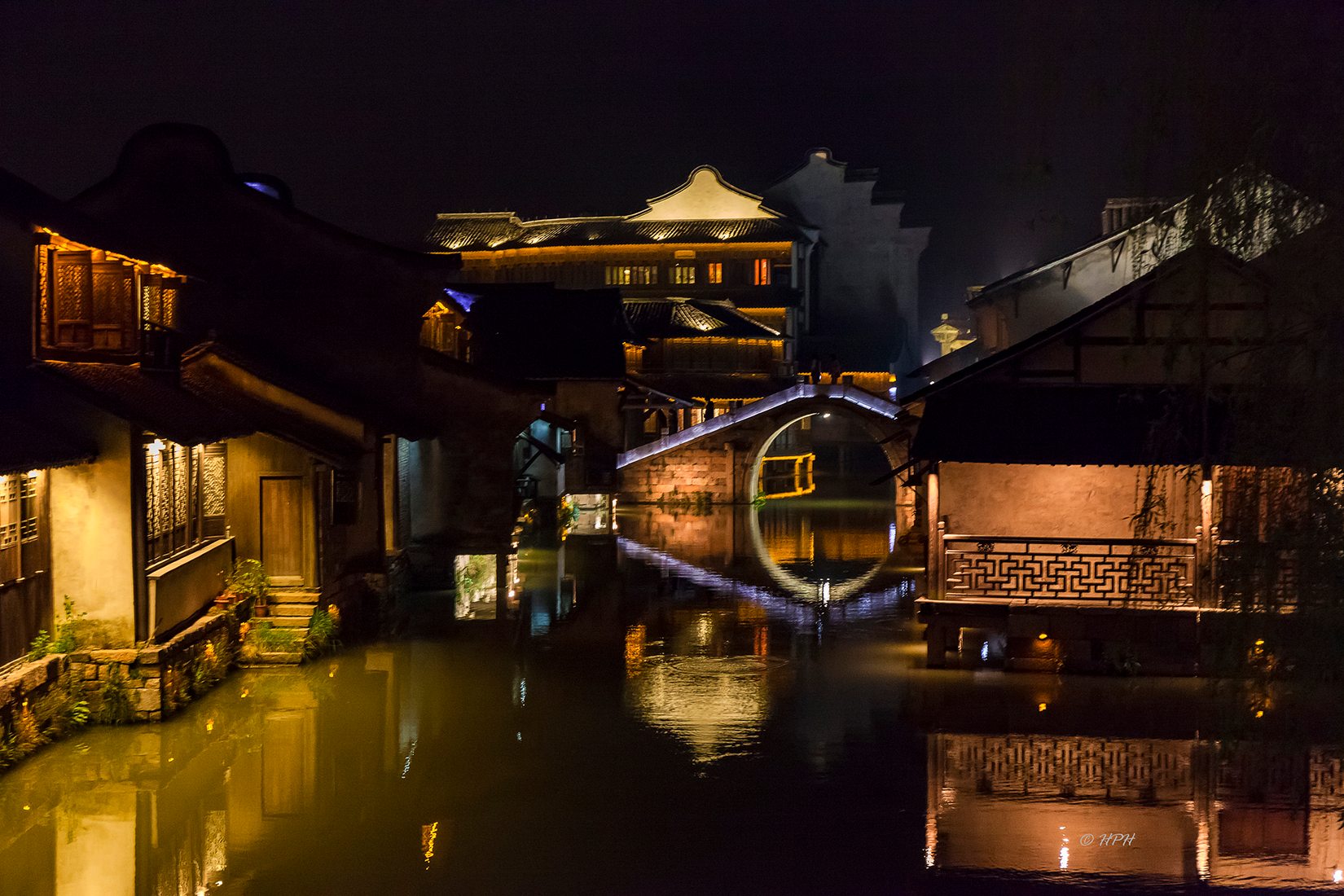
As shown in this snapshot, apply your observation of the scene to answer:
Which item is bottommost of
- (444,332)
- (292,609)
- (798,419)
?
(292,609)

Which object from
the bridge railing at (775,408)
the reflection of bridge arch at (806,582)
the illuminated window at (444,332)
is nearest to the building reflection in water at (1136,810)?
the reflection of bridge arch at (806,582)

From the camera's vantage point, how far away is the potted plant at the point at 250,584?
1902cm

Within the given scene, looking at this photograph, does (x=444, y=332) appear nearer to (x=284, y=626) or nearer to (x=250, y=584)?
(x=250, y=584)

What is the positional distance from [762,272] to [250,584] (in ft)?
152

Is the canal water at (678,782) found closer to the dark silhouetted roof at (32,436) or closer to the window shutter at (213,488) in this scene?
the window shutter at (213,488)

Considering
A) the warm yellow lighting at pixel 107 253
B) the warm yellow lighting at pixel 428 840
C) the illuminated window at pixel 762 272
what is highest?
the illuminated window at pixel 762 272

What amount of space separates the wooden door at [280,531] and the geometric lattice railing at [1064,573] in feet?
33.2

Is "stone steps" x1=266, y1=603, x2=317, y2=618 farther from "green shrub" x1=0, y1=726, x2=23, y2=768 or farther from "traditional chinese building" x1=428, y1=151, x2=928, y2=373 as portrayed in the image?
"traditional chinese building" x1=428, y1=151, x2=928, y2=373

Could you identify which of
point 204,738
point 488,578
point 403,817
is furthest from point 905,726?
point 488,578

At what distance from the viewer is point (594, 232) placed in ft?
213

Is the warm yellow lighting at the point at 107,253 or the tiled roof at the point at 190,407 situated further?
the warm yellow lighting at the point at 107,253

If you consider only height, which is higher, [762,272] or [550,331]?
[762,272]

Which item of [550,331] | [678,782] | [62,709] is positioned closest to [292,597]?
[62,709]

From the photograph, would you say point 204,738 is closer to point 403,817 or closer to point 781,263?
point 403,817
